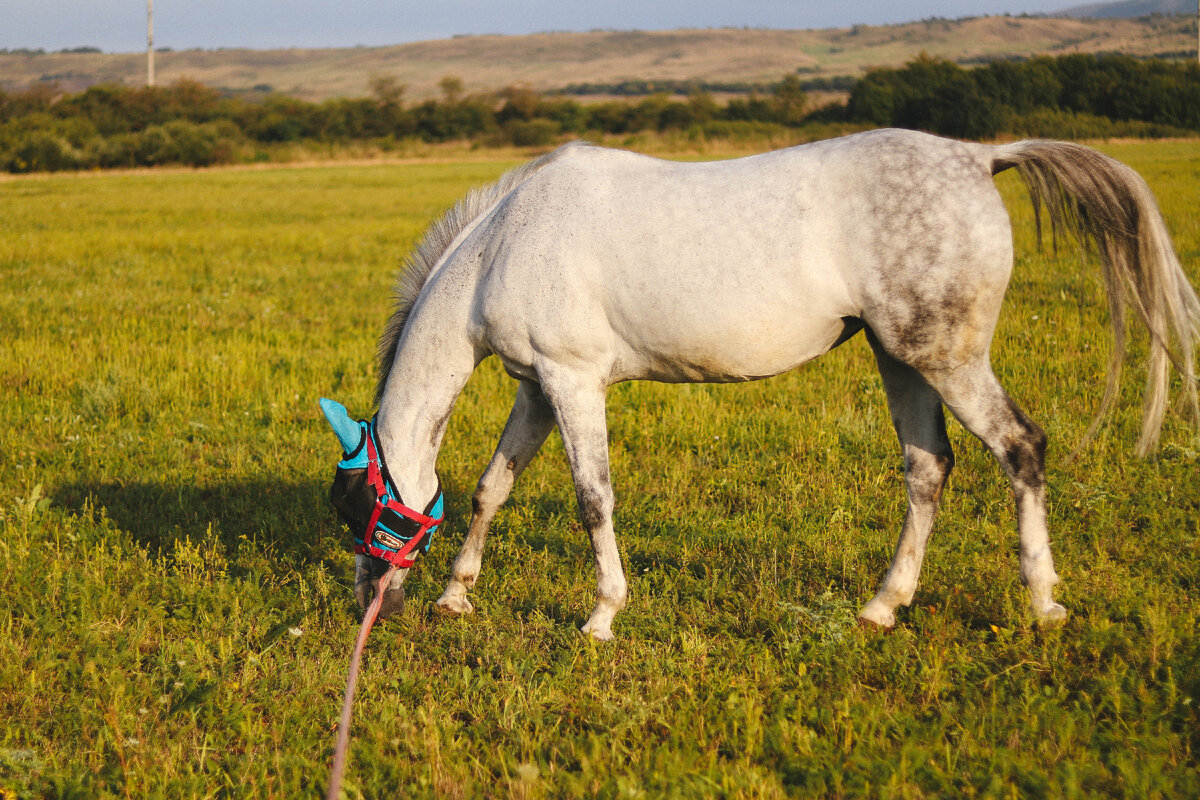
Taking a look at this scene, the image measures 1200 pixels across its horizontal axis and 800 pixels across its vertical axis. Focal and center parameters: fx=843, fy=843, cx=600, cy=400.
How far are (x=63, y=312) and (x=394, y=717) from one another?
10129mm

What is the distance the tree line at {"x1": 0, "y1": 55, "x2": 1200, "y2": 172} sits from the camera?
44.8 metres

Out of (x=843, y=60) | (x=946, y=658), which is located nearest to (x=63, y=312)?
(x=946, y=658)

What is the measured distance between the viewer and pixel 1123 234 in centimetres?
383

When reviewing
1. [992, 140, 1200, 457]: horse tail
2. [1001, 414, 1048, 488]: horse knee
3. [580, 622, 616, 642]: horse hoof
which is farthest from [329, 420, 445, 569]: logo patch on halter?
[992, 140, 1200, 457]: horse tail

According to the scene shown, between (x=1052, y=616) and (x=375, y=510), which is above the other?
(x=375, y=510)

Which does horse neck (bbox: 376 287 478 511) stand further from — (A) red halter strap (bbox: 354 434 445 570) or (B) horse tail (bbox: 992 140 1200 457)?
(B) horse tail (bbox: 992 140 1200 457)

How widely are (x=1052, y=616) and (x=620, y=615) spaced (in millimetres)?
2004

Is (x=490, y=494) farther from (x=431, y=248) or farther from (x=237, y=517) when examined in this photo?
(x=237, y=517)

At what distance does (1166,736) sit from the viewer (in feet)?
9.96

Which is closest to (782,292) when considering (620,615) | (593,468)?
(593,468)

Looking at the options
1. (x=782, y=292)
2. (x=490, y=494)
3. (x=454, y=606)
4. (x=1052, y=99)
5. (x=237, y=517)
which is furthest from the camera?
(x=1052, y=99)

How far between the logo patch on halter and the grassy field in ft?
1.67

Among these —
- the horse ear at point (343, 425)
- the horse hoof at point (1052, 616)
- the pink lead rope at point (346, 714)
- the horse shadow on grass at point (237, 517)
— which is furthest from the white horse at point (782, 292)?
the horse shadow on grass at point (237, 517)

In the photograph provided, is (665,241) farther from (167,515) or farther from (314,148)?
(314,148)
